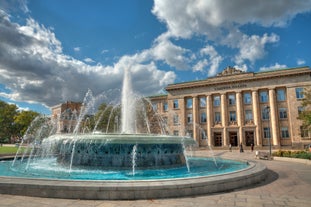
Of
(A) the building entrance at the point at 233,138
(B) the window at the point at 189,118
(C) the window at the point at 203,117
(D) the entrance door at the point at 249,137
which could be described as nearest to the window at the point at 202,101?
(C) the window at the point at 203,117

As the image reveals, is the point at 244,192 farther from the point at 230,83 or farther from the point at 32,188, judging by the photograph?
the point at 230,83

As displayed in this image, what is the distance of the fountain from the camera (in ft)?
20.7

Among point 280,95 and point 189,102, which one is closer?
point 280,95

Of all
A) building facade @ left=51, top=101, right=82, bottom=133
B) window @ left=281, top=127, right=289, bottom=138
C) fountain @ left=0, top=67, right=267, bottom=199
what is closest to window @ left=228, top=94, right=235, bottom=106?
window @ left=281, top=127, right=289, bottom=138

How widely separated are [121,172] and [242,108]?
37348 mm

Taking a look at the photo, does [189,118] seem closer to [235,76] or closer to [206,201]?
[235,76]

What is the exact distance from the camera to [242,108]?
140 ft

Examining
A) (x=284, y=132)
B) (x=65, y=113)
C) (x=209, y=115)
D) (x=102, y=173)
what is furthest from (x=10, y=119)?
(x=284, y=132)

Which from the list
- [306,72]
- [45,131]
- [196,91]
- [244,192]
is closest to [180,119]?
[196,91]

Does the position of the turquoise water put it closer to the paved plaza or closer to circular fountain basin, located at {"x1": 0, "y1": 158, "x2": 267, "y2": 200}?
circular fountain basin, located at {"x1": 0, "y1": 158, "x2": 267, "y2": 200}

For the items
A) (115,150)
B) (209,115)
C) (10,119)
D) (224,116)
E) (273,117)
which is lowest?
(115,150)

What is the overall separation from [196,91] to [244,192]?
134 feet

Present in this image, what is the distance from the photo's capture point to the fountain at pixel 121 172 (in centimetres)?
630

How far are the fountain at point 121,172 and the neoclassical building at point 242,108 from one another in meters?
28.7
